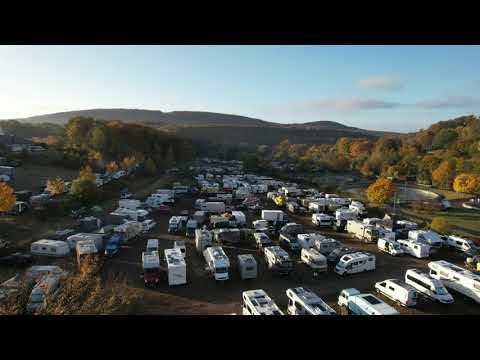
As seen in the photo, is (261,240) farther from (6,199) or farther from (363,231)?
(6,199)

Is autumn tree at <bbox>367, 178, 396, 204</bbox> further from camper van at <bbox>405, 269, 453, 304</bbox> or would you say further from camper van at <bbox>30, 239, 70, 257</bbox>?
camper van at <bbox>30, 239, 70, 257</bbox>

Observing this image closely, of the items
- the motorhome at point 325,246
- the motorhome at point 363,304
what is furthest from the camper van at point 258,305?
the motorhome at point 325,246

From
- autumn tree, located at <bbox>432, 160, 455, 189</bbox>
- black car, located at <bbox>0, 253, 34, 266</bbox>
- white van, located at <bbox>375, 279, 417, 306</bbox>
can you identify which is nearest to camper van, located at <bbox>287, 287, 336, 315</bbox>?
white van, located at <bbox>375, 279, 417, 306</bbox>

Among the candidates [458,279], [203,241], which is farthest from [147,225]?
[458,279]
